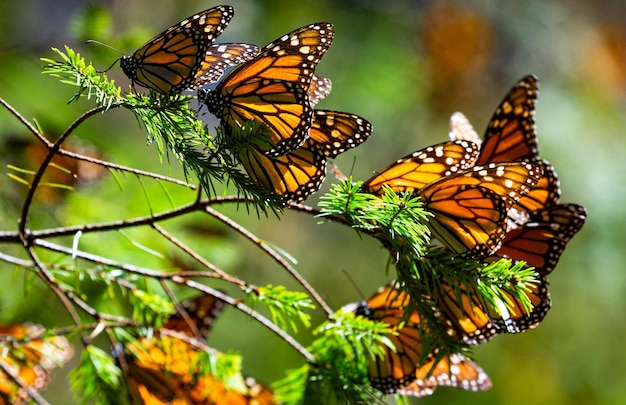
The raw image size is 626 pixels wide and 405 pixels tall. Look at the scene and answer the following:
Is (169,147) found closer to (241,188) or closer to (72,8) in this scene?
(241,188)

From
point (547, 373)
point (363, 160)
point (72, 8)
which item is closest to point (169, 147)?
point (72, 8)

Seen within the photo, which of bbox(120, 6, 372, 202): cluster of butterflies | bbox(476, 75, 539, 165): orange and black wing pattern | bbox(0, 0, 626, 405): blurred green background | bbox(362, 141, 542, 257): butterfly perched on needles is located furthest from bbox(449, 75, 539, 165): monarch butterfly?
bbox(0, 0, 626, 405): blurred green background

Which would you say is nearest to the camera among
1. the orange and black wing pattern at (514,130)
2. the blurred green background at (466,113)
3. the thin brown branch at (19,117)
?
the thin brown branch at (19,117)

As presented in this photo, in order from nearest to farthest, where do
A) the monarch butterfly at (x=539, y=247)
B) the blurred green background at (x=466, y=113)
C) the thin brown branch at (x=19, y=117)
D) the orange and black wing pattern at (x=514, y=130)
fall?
1. the thin brown branch at (x=19, y=117)
2. the monarch butterfly at (x=539, y=247)
3. the orange and black wing pattern at (x=514, y=130)
4. the blurred green background at (x=466, y=113)

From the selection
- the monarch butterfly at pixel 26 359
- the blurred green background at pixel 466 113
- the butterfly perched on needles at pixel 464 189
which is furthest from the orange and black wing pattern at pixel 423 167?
the blurred green background at pixel 466 113

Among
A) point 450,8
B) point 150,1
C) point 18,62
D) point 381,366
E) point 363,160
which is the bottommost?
point 381,366

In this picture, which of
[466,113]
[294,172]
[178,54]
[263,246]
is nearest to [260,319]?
[263,246]

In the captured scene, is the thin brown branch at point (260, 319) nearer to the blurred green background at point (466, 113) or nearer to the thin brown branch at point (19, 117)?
the thin brown branch at point (19, 117)
